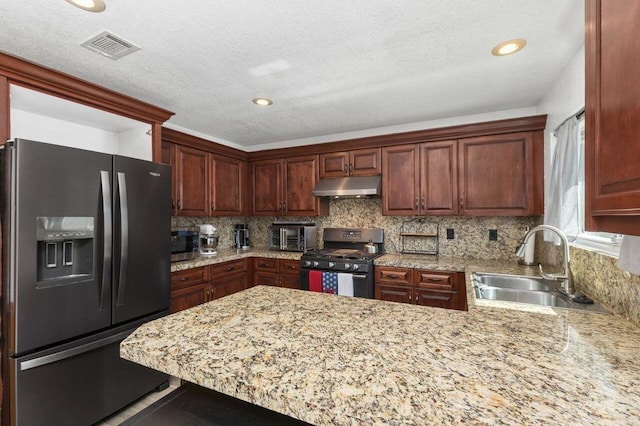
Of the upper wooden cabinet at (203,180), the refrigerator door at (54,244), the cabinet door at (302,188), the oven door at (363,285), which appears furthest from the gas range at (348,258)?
the refrigerator door at (54,244)

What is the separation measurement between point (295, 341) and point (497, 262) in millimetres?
2677

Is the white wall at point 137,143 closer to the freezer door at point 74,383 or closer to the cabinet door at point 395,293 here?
the freezer door at point 74,383

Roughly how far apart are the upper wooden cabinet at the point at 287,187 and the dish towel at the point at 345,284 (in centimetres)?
95

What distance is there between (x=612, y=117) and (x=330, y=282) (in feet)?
8.53

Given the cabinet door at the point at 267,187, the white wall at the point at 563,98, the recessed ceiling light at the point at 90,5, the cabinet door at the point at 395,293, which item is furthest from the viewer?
the cabinet door at the point at 267,187

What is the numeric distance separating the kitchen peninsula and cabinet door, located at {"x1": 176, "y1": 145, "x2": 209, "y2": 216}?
2.20m

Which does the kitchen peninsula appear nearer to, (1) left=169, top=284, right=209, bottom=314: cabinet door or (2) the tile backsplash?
(1) left=169, top=284, right=209, bottom=314: cabinet door

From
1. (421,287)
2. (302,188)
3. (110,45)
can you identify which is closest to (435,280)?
(421,287)

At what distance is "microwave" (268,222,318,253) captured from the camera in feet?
12.0

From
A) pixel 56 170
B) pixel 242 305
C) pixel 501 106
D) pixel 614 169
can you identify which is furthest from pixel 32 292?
pixel 501 106

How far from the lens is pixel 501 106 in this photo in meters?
2.83

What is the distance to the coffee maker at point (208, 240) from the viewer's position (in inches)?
134

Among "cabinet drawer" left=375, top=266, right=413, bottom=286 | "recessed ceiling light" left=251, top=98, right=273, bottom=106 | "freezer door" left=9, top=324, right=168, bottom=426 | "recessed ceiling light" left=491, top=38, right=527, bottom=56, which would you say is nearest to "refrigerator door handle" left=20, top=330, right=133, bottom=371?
"freezer door" left=9, top=324, right=168, bottom=426

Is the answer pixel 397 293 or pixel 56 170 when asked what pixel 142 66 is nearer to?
pixel 56 170
